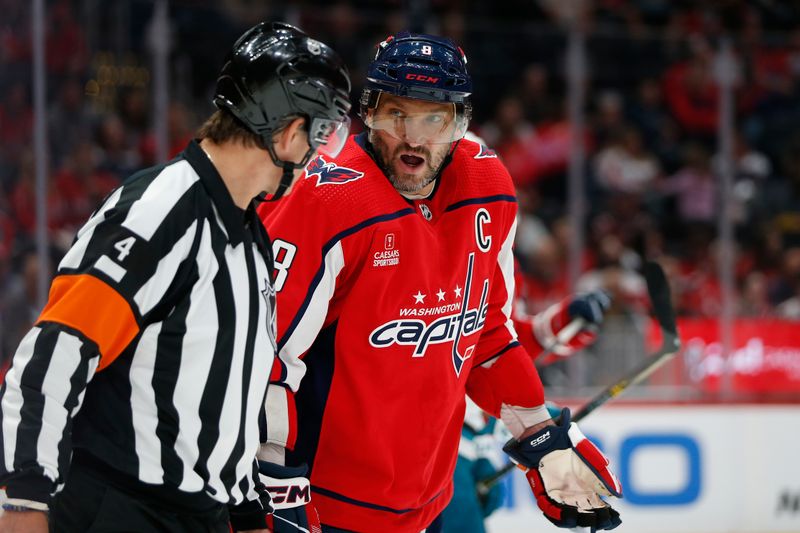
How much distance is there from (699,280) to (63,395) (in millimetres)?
4930

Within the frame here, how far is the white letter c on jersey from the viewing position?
8.00ft

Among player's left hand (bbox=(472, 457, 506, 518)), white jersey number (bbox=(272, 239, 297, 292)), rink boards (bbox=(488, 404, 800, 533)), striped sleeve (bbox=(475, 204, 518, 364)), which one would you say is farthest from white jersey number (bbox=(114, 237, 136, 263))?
rink boards (bbox=(488, 404, 800, 533))

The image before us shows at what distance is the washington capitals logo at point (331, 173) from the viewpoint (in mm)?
2275

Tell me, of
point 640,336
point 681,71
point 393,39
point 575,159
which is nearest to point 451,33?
point 575,159

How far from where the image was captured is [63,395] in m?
1.58

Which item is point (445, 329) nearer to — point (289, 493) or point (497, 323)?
point (497, 323)

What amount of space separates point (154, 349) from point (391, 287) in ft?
2.31

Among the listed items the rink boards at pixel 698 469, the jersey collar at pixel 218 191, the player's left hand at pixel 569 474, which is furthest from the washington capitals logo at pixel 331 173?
the rink boards at pixel 698 469

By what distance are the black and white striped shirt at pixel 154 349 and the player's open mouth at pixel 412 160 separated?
21.3 inches

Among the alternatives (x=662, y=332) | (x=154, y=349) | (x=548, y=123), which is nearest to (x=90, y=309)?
(x=154, y=349)

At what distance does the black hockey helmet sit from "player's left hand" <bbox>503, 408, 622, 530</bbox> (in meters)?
1.01

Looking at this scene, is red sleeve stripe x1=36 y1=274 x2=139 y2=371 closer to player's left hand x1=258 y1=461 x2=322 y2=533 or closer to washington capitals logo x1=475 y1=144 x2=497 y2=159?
player's left hand x1=258 y1=461 x2=322 y2=533

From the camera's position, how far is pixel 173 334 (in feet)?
5.53

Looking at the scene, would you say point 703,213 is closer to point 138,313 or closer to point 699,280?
point 699,280
